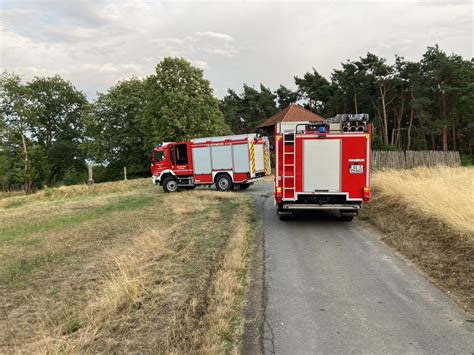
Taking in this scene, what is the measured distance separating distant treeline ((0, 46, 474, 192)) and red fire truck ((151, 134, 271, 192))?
21107 millimetres

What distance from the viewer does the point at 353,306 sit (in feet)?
17.5

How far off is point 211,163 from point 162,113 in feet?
75.8

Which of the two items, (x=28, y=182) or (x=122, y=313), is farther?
(x=28, y=182)

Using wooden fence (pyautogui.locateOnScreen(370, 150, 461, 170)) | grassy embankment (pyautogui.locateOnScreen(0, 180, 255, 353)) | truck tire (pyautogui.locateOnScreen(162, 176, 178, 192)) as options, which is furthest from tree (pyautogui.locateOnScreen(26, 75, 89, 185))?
grassy embankment (pyautogui.locateOnScreen(0, 180, 255, 353))

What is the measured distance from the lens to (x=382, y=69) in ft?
160

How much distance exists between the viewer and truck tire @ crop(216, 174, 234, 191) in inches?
851

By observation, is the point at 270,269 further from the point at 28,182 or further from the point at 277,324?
the point at 28,182

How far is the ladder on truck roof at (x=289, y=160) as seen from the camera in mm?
10914

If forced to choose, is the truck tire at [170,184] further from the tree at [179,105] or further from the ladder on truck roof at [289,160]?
the tree at [179,105]

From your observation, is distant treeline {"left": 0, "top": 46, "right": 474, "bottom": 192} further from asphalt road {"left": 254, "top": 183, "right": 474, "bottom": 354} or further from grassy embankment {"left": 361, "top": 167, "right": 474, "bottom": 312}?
asphalt road {"left": 254, "top": 183, "right": 474, "bottom": 354}

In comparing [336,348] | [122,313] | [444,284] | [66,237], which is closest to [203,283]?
[122,313]

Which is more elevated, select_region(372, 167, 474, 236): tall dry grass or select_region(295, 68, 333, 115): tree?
select_region(295, 68, 333, 115): tree

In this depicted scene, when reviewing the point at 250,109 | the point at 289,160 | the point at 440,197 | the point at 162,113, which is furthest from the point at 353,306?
the point at 250,109

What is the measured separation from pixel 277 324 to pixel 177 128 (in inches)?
1573
